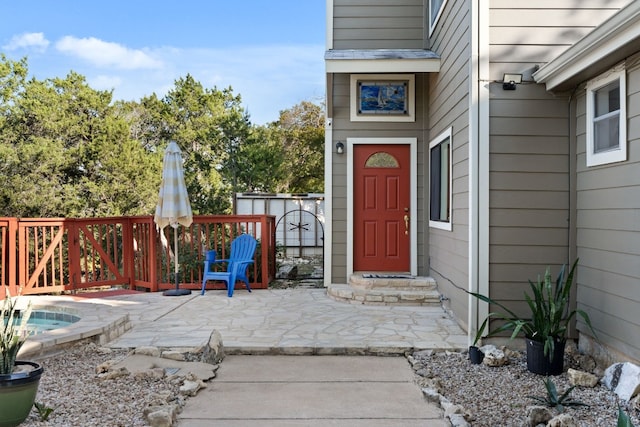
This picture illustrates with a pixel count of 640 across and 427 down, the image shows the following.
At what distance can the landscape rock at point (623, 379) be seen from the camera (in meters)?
3.09

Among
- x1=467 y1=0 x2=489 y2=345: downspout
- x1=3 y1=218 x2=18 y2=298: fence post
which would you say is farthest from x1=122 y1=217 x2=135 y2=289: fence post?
x1=467 y1=0 x2=489 y2=345: downspout

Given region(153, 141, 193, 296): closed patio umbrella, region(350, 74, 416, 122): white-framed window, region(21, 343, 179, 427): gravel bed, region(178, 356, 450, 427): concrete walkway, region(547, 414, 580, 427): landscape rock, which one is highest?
region(350, 74, 416, 122): white-framed window

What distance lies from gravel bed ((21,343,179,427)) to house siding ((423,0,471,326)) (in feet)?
9.32

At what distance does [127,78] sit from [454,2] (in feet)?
56.3

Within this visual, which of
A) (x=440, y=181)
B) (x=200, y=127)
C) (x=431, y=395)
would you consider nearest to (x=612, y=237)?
(x=431, y=395)

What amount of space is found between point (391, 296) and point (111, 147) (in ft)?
30.5

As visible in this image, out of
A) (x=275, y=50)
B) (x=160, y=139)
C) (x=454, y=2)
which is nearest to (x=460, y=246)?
(x=454, y=2)

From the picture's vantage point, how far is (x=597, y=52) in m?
3.40

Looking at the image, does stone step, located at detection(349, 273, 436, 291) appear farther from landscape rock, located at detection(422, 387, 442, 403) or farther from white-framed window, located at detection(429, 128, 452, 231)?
landscape rock, located at detection(422, 387, 442, 403)

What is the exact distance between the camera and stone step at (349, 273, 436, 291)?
6.27 meters

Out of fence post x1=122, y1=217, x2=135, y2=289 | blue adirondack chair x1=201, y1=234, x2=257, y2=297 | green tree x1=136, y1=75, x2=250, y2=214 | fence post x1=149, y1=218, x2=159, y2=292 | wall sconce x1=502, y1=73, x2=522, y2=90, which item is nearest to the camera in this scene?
wall sconce x1=502, y1=73, x2=522, y2=90

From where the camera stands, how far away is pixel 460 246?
484 centimetres

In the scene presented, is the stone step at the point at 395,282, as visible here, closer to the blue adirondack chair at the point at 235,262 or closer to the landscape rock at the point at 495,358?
the blue adirondack chair at the point at 235,262

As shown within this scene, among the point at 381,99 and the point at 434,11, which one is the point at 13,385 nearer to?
the point at 381,99
